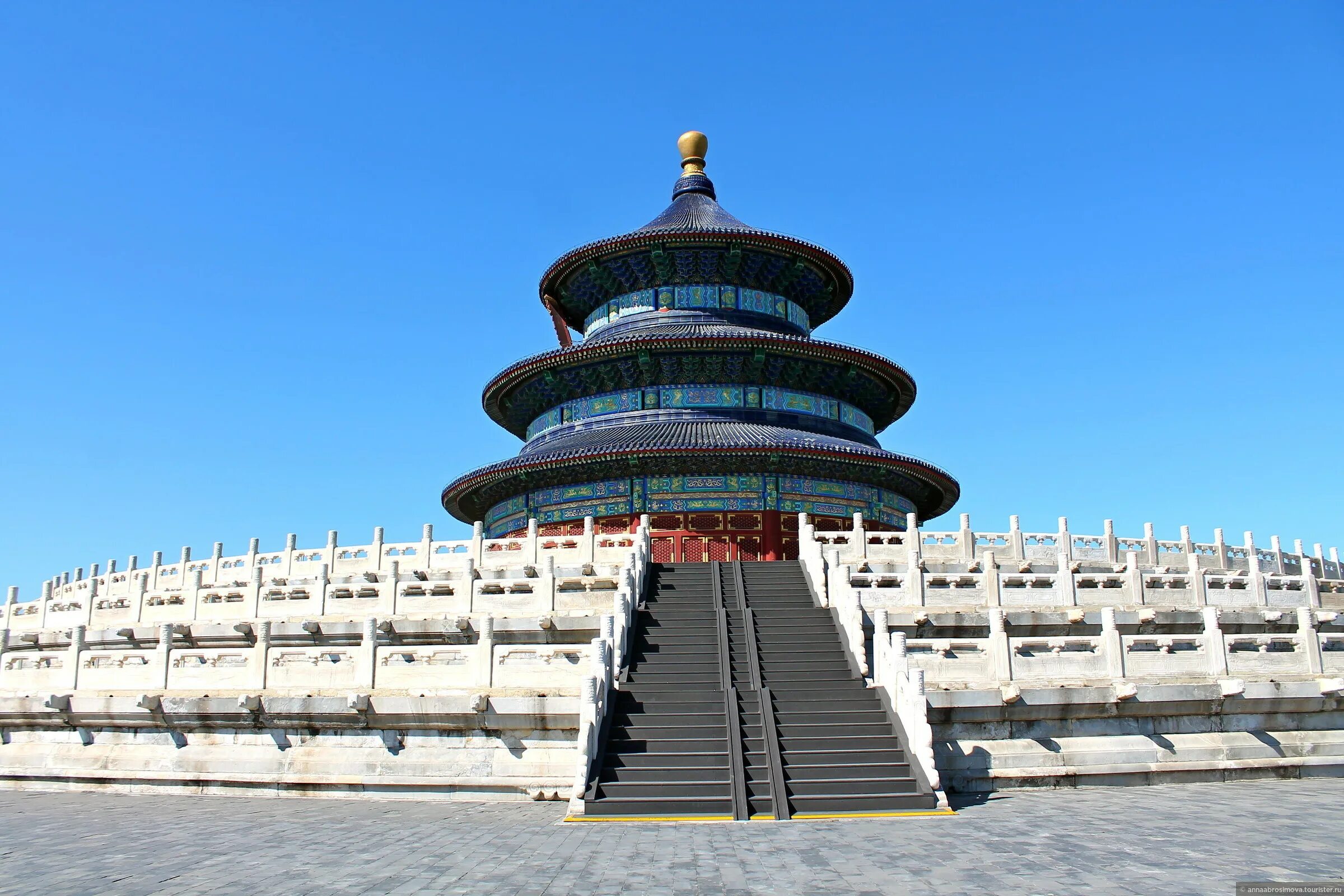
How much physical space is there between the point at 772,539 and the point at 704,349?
7.98m

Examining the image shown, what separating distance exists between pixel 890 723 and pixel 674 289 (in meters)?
30.0

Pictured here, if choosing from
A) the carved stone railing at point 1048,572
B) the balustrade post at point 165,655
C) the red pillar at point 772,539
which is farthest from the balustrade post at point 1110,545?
the balustrade post at point 165,655

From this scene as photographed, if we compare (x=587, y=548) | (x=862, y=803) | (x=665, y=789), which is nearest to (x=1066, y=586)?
(x=862, y=803)

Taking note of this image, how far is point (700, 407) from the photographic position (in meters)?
38.9

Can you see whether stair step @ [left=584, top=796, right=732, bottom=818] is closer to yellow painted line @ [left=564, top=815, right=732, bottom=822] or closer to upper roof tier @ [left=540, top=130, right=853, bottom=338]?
yellow painted line @ [left=564, top=815, right=732, bottom=822]

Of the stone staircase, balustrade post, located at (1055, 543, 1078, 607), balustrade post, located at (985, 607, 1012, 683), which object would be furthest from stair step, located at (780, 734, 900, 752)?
balustrade post, located at (1055, 543, 1078, 607)

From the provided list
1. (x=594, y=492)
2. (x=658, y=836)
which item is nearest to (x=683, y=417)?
(x=594, y=492)

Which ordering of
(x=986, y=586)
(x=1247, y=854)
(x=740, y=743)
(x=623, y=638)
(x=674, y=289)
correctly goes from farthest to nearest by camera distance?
(x=674, y=289)
(x=986, y=586)
(x=623, y=638)
(x=740, y=743)
(x=1247, y=854)

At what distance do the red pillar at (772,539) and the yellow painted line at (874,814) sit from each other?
20580 mm

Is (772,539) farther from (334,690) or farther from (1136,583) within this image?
(334,690)

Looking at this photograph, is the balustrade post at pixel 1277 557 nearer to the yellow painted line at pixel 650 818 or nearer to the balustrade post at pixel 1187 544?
the balustrade post at pixel 1187 544

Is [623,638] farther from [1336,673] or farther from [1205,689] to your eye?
[1336,673]

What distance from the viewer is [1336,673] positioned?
17.6 m

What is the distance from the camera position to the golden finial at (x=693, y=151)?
49906mm
